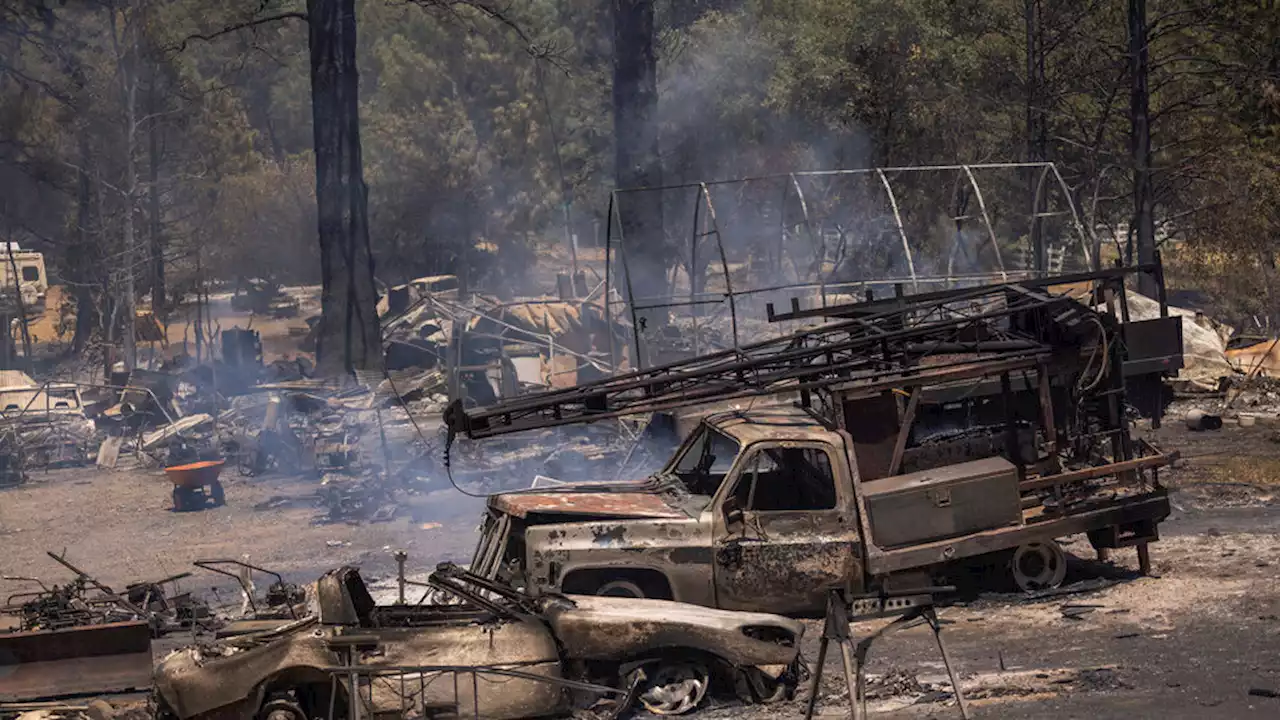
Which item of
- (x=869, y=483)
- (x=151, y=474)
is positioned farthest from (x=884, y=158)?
(x=869, y=483)

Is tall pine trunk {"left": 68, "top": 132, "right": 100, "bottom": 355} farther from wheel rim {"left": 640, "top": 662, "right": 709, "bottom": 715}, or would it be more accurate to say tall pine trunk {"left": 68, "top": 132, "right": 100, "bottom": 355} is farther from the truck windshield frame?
wheel rim {"left": 640, "top": 662, "right": 709, "bottom": 715}

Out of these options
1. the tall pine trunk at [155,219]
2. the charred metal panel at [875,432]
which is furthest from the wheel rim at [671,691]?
the tall pine trunk at [155,219]

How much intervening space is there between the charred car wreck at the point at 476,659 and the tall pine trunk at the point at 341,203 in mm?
18526

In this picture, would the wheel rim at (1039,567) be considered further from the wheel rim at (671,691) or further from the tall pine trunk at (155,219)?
the tall pine trunk at (155,219)

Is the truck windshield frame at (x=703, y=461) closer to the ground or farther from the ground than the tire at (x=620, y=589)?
farther from the ground

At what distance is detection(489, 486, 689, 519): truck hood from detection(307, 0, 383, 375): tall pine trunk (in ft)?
54.6

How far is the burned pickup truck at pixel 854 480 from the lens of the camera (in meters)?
10.3

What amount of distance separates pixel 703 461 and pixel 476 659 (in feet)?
11.2

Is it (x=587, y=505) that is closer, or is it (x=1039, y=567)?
(x=587, y=505)

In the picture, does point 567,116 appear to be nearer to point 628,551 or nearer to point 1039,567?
point 1039,567

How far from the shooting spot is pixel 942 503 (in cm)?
1094

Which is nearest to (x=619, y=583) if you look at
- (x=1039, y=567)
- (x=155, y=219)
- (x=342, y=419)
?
(x=1039, y=567)

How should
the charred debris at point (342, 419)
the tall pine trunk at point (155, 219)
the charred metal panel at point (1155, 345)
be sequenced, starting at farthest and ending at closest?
the tall pine trunk at point (155, 219) < the charred debris at point (342, 419) < the charred metal panel at point (1155, 345)

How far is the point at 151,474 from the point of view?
2267cm
